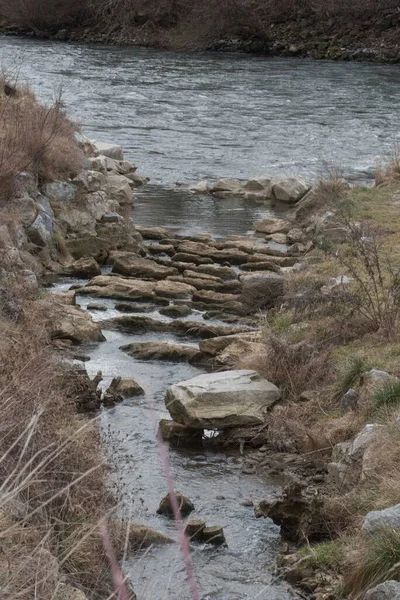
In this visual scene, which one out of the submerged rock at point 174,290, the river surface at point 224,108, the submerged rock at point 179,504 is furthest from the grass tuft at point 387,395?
the river surface at point 224,108

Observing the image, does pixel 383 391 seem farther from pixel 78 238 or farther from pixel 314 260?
pixel 78 238

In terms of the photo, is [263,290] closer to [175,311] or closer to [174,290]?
[175,311]

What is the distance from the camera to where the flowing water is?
6.25m

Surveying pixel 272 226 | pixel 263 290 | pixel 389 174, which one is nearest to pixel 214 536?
pixel 263 290

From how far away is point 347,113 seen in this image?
25391 mm

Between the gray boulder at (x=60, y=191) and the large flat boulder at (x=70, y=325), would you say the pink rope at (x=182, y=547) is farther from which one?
the gray boulder at (x=60, y=191)

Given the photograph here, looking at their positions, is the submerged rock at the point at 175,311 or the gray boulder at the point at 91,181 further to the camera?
the gray boulder at the point at 91,181

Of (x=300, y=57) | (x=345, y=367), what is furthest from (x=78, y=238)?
(x=300, y=57)

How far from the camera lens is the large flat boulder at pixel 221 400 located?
809 cm

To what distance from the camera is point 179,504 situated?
6.51m

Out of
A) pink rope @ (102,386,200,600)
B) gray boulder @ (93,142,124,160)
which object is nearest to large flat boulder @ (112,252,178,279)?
pink rope @ (102,386,200,600)

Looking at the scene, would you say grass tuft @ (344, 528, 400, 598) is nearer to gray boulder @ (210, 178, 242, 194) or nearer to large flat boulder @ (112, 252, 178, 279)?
large flat boulder @ (112, 252, 178, 279)

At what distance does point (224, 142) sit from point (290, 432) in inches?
575

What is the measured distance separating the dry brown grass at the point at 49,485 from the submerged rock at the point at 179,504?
517mm
